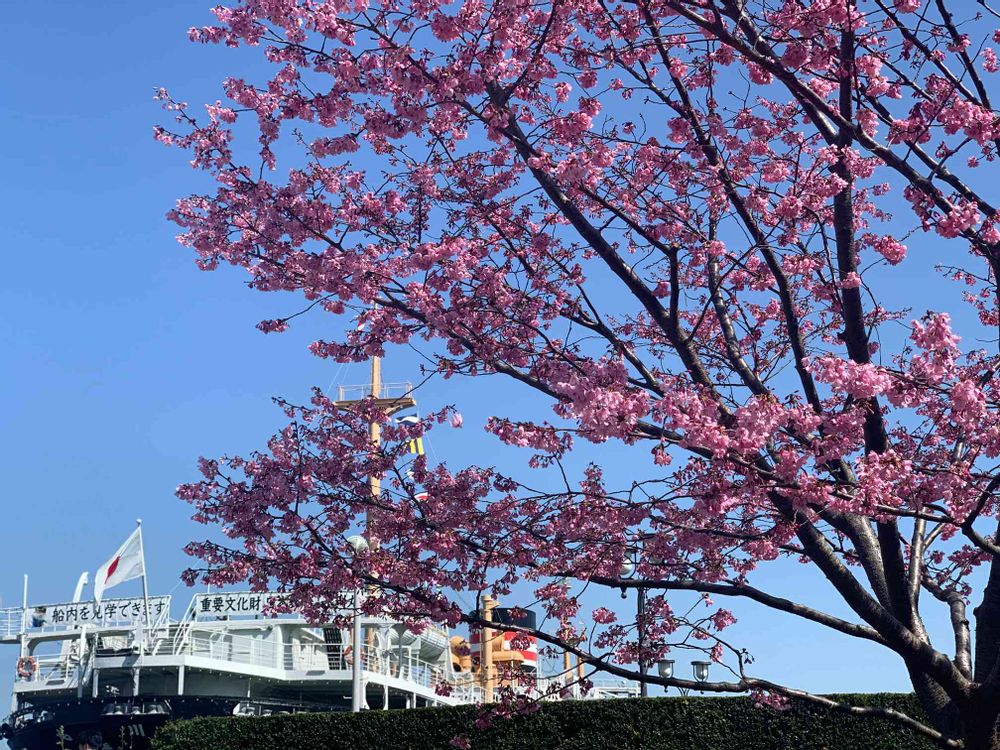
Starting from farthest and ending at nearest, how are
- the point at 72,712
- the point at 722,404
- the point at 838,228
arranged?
the point at 72,712 < the point at 838,228 < the point at 722,404

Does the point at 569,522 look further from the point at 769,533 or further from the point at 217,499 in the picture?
the point at 217,499

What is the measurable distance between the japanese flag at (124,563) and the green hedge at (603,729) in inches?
601

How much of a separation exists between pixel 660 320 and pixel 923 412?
312 centimetres

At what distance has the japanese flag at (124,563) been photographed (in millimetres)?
33994

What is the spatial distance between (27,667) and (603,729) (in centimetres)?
2574

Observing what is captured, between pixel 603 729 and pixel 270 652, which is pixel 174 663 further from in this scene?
pixel 603 729

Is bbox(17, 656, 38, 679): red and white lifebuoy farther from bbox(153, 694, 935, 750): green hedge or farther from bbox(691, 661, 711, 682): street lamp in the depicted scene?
bbox(691, 661, 711, 682): street lamp

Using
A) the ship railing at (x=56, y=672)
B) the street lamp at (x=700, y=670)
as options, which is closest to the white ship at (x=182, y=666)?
the ship railing at (x=56, y=672)

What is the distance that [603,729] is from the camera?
17.1 metres

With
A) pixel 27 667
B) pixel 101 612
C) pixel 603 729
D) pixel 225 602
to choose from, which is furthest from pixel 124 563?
pixel 603 729

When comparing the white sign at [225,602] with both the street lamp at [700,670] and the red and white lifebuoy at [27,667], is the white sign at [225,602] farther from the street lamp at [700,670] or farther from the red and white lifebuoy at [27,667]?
the street lamp at [700,670]

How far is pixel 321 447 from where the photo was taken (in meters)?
9.83

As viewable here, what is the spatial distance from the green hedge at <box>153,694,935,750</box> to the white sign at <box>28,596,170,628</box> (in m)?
16.4

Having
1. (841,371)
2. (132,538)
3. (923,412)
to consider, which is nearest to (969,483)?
(841,371)
